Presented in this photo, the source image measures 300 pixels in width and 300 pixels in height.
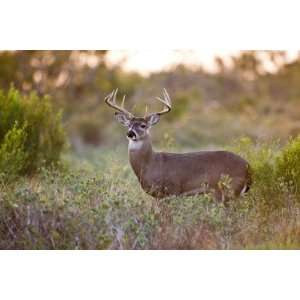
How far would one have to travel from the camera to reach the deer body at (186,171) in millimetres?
9930

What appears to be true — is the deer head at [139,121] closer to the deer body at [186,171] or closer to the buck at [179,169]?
the buck at [179,169]

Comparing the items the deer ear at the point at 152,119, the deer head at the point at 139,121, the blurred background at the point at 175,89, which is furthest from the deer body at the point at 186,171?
the blurred background at the point at 175,89

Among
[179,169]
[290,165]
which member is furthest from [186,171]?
[290,165]

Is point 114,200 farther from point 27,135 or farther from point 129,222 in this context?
point 27,135

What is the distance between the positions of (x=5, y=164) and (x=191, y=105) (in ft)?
48.4

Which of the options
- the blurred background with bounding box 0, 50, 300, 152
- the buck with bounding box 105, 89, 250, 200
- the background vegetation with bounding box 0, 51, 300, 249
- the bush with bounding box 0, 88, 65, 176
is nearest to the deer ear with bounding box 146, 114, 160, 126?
the buck with bounding box 105, 89, 250, 200

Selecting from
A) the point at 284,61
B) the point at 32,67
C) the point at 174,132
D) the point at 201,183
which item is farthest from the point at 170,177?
the point at 284,61

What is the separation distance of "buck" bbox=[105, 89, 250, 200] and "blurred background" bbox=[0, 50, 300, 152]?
915 centimetres

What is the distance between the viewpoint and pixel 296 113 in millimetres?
25172

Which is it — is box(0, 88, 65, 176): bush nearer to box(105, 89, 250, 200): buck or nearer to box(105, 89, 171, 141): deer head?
box(105, 89, 171, 141): deer head

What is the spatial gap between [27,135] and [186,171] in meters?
2.95

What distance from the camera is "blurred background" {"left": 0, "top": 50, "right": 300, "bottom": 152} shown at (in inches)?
845

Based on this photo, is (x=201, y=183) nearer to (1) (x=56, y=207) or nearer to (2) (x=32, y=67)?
(1) (x=56, y=207)

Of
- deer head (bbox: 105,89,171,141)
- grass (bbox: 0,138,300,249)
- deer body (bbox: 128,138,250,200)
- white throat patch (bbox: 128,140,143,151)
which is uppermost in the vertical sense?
deer head (bbox: 105,89,171,141)
